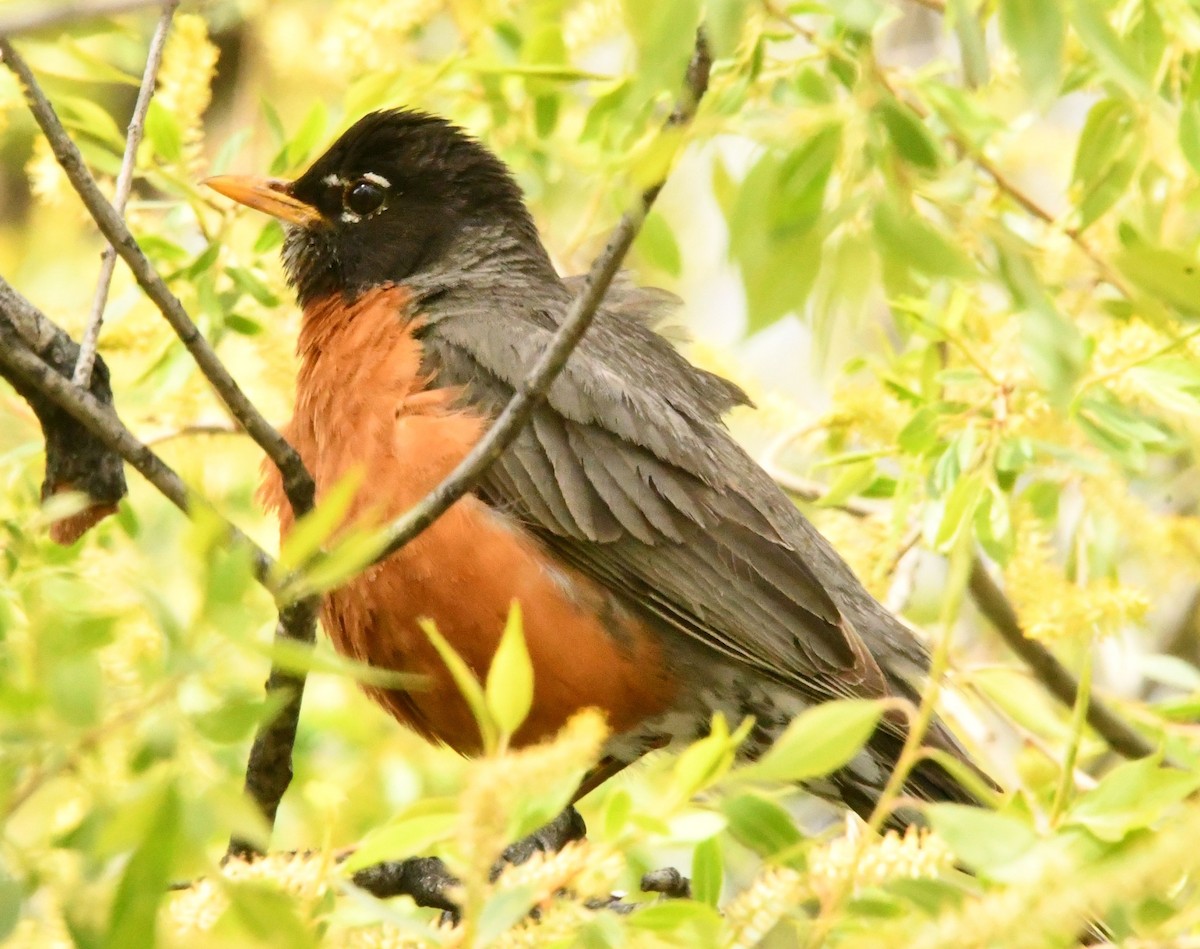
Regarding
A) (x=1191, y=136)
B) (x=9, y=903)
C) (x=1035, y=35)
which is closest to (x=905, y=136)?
(x=1035, y=35)

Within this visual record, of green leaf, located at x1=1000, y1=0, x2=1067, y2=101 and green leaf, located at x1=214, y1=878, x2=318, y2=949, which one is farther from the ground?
green leaf, located at x1=1000, y1=0, x2=1067, y2=101

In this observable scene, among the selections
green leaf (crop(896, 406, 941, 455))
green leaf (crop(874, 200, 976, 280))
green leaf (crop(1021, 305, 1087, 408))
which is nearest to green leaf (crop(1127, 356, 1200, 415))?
green leaf (crop(896, 406, 941, 455))

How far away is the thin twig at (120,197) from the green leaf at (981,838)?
1259 millimetres

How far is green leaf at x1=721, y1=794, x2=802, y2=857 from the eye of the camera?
5.29 ft

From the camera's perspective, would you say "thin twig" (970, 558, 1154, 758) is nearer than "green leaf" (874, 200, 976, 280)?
No

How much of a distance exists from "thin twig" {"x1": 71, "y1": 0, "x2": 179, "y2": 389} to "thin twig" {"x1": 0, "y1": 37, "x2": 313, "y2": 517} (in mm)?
169

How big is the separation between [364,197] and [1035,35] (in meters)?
2.19

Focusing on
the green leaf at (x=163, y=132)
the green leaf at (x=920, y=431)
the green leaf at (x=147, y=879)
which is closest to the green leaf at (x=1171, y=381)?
the green leaf at (x=920, y=431)

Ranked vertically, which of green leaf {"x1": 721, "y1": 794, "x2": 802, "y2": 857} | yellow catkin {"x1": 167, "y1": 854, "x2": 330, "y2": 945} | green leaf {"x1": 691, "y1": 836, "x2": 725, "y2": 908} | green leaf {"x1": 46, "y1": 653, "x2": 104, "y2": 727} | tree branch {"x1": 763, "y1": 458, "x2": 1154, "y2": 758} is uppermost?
green leaf {"x1": 46, "y1": 653, "x2": 104, "y2": 727}

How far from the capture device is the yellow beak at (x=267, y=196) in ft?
9.97

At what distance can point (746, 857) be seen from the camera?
233 cm

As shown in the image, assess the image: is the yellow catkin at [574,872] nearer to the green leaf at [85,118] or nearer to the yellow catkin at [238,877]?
the yellow catkin at [238,877]

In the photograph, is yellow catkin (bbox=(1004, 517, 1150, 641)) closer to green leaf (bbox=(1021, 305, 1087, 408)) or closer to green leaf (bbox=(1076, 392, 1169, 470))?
green leaf (bbox=(1076, 392, 1169, 470))

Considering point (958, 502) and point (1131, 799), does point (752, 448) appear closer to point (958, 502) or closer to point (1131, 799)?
point (958, 502)
